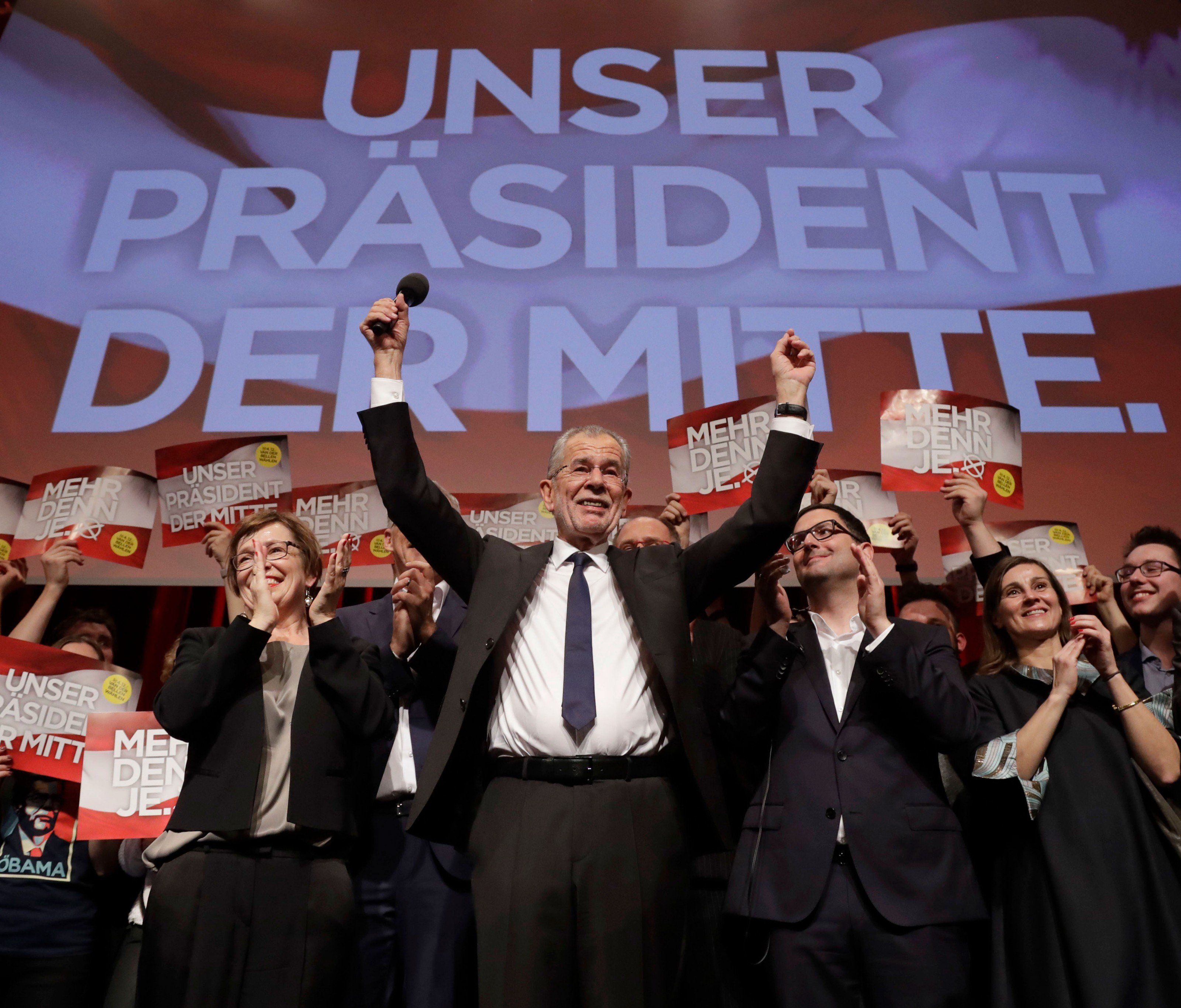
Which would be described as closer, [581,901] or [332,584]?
[581,901]

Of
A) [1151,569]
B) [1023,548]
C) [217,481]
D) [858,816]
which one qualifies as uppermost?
[217,481]

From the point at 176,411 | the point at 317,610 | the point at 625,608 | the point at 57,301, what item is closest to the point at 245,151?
the point at 57,301

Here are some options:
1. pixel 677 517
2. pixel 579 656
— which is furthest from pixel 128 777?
pixel 677 517

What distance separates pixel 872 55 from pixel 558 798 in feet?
13.1

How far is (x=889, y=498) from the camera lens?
10.5 feet

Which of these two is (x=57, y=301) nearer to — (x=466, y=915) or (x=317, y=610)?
(x=317, y=610)

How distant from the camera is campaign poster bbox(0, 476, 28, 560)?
3180mm

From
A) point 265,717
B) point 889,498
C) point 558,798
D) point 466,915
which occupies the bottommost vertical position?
point 466,915

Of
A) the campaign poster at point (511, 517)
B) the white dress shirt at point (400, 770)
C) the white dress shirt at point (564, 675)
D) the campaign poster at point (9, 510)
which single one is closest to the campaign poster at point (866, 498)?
the campaign poster at point (511, 517)

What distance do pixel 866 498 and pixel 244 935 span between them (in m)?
2.16

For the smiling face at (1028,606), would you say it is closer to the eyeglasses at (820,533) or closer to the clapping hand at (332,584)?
the eyeglasses at (820,533)

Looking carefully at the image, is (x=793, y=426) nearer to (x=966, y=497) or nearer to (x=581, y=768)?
(x=581, y=768)

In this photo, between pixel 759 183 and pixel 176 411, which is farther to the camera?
pixel 759 183

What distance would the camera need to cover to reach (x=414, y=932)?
2170mm
